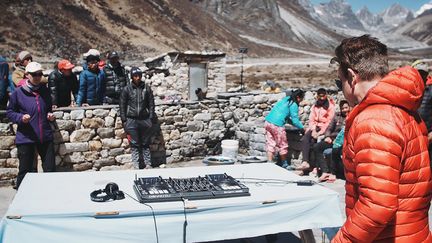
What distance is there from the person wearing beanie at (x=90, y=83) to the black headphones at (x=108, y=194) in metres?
4.88

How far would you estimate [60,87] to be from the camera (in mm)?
8078

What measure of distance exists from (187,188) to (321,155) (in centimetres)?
463

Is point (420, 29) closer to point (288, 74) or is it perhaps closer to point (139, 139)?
point (288, 74)

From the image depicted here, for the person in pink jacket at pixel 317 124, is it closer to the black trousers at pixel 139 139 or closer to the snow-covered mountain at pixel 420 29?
the black trousers at pixel 139 139

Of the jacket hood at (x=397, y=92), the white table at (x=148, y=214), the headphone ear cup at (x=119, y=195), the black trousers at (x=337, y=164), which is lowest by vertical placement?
the black trousers at (x=337, y=164)

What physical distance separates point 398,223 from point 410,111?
52cm

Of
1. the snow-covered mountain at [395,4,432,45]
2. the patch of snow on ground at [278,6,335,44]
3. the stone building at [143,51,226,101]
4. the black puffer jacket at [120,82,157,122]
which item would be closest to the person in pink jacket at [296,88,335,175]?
the black puffer jacket at [120,82,157,122]

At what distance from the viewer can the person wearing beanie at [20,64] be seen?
7.40 m

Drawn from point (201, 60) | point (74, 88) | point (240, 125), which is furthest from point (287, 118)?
point (201, 60)

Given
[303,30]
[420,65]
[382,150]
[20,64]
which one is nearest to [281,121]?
[420,65]

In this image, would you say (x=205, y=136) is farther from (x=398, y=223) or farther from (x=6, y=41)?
(x=6, y=41)

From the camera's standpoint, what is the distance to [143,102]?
7.92m

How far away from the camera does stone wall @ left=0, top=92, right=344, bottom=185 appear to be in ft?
25.3

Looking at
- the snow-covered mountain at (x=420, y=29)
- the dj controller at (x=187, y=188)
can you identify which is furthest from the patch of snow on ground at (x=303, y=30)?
the dj controller at (x=187, y=188)
